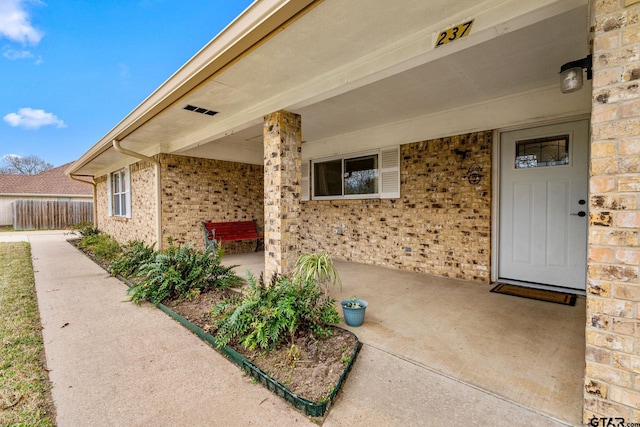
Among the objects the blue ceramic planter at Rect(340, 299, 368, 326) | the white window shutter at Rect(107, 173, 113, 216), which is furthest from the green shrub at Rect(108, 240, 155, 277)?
the white window shutter at Rect(107, 173, 113, 216)

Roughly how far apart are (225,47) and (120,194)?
847 cm

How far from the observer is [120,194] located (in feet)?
29.4

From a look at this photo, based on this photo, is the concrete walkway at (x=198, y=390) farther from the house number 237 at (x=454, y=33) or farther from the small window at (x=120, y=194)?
the small window at (x=120, y=194)

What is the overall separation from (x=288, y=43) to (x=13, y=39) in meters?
24.6

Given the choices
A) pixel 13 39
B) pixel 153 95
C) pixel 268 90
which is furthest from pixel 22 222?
pixel 268 90

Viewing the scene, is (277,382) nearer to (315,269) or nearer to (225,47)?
(315,269)

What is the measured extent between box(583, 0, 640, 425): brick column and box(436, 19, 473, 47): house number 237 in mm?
755

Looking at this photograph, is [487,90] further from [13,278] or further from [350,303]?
[13,278]

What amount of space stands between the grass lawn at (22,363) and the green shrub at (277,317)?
1.17 meters

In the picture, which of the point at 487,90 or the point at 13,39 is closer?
the point at 487,90

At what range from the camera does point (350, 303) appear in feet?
9.90

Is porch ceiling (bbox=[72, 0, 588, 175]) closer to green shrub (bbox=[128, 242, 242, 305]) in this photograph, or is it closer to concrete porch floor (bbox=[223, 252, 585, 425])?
green shrub (bbox=[128, 242, 242, 305])

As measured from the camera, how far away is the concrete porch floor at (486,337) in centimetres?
196

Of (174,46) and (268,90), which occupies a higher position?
(174,46)
